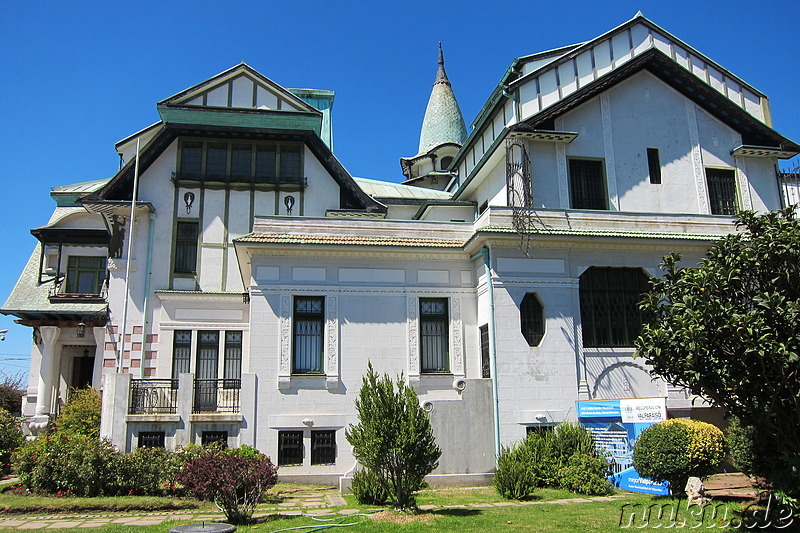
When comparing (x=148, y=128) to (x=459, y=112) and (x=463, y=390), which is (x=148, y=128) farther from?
(x=459, y=112)

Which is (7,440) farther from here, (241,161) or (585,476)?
(585,476)

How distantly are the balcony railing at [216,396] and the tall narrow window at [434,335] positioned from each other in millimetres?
6108

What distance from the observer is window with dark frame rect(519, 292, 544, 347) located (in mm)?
20766

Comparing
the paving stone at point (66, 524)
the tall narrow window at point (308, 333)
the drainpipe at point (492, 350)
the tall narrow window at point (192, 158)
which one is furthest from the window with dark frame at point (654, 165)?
the paving stone at point (66, 524)

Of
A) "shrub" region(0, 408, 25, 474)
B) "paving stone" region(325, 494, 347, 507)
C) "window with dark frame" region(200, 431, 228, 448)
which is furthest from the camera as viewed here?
"shrub" region(0, 408, 25, 474)

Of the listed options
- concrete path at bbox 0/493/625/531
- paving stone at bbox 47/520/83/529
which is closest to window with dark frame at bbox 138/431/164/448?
concrete path at bbox 0/493/625/531

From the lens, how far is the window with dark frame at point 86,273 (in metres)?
30.5

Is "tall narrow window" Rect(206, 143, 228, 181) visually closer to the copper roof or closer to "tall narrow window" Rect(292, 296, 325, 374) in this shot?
the copper roof

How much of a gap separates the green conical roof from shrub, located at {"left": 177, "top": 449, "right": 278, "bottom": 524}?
35946 mm

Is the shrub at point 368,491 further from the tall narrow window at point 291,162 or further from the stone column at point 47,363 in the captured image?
the stone column at point 47,363

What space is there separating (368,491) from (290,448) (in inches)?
215

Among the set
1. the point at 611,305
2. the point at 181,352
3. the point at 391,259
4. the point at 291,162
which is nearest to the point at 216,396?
the point at 181,352

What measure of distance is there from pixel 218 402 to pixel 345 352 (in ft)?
14.6

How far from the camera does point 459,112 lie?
49219 millimetres
